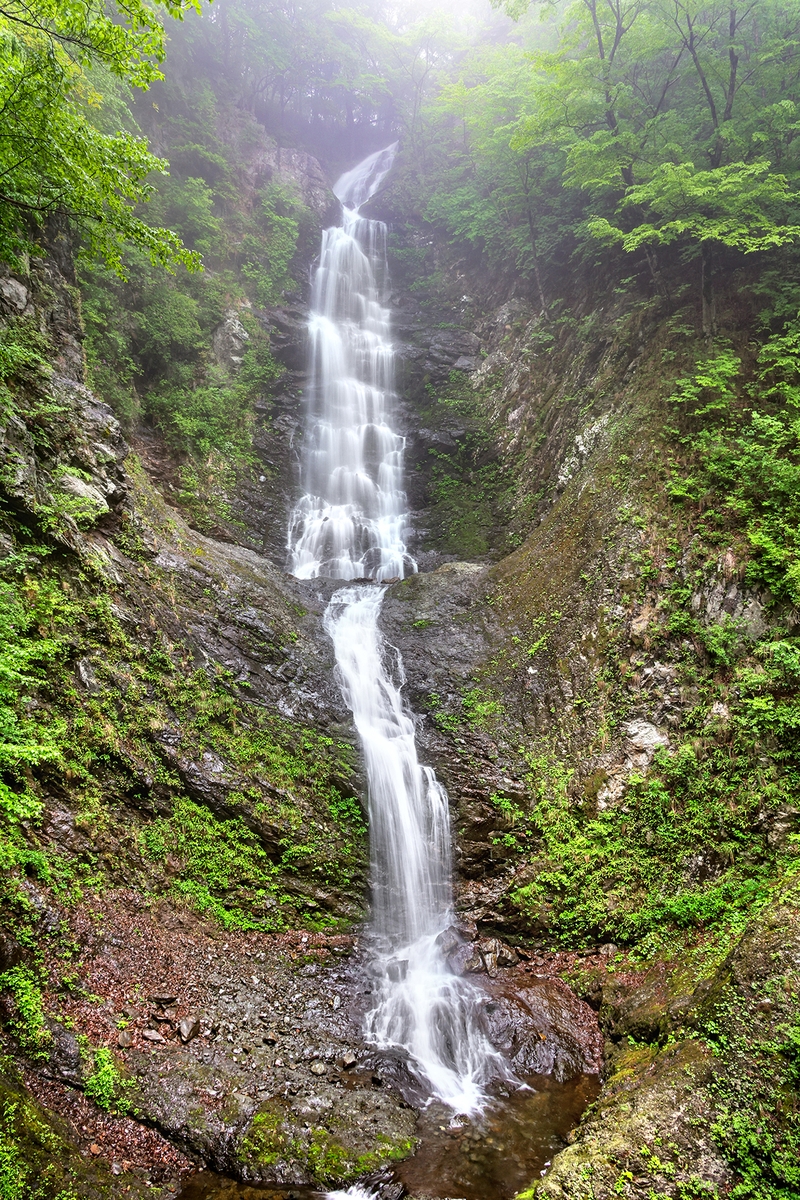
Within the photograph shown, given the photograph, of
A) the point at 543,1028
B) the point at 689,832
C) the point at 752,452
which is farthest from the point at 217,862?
the point at 752,452

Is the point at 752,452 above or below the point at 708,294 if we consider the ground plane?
below

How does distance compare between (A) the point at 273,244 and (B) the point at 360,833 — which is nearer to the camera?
(B) the point at 360,833

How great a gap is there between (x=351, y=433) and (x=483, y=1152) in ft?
58.0

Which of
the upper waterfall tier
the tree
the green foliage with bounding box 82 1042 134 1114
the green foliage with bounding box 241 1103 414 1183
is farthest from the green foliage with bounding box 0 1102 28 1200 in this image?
the upper waterfall tier

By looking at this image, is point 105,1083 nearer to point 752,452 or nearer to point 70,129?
point 70,129

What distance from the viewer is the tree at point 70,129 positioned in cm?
523

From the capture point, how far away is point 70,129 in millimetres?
5609

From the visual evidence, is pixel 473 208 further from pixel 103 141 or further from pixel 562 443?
pixel 103 141

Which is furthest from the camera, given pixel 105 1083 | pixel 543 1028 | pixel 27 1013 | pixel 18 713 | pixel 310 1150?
pixel 543 1028

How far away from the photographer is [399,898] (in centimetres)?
830

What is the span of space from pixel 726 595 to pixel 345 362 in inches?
667

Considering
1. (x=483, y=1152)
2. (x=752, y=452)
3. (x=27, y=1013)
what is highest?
(x=752, y=452)

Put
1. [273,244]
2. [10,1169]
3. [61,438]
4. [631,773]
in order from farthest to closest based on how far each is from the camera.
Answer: [273,244] < [631,773] < [61,438] < [10,1169]

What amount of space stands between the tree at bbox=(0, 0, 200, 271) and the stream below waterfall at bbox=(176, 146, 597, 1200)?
805cm
